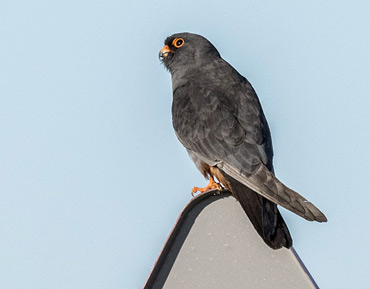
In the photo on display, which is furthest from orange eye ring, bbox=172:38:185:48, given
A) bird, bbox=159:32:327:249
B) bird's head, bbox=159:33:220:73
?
bird, bbox=159:32:327:249

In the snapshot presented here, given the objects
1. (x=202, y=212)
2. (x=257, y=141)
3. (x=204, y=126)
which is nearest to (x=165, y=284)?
(x=202, y=212)

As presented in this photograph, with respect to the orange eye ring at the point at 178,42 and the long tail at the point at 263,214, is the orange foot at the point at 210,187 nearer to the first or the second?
the long tail at the point at 263,214

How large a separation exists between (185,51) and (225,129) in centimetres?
140

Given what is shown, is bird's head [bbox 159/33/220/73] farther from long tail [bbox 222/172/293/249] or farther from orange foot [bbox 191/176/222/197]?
long tail [bbox 222/172/293/249]

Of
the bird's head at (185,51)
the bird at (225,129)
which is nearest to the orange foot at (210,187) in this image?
the bird at (225,129)

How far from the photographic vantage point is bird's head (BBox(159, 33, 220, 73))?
17.8ft

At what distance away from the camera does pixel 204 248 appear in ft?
7.22

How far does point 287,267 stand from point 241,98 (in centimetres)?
262

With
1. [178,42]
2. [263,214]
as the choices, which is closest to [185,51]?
[178,42]

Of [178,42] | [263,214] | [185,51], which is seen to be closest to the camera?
[263,214]

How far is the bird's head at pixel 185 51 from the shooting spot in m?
5.44

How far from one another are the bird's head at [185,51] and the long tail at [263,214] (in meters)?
1.66

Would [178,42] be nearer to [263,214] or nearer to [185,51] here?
[185,51]

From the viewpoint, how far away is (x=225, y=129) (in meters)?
4.38
